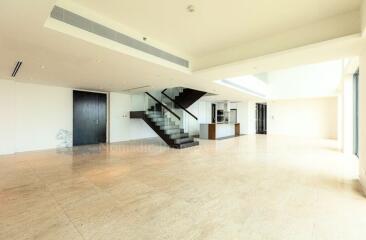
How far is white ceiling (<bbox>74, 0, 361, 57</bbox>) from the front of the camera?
3.07 metres

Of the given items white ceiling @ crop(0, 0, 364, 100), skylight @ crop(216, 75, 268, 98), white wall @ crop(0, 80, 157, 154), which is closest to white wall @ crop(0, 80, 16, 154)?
white wall @ crop(0, 80, 157, 154)

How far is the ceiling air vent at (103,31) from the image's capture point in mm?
3063

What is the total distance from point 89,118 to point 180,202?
7.89 metres

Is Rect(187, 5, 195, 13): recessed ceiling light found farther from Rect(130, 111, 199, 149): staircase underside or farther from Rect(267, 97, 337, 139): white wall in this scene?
Rect(267, 97, 337, 139): white wall

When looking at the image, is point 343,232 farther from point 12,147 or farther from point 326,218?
point 12,147

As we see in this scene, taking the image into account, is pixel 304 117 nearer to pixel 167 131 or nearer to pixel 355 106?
pixel 355 106

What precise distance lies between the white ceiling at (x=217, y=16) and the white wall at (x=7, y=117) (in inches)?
240

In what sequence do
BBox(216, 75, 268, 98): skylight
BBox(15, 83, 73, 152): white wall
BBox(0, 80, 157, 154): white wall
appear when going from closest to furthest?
1. BBox(0, 80, 157, 154): white wall
2. BBox(15, 83, 73, 152): white wall
3. BBox(216, 75, 268, 98): skylight

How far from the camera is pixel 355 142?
6.90 meters

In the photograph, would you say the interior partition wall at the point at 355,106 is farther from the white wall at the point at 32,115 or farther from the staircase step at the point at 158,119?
the white wall at the point at 32,115

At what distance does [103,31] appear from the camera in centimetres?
356

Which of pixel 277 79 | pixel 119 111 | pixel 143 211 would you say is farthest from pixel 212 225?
pixel 277 79

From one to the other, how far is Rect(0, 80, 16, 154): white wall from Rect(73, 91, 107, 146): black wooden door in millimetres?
2185

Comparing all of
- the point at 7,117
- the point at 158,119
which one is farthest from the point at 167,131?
the point at 7,117
